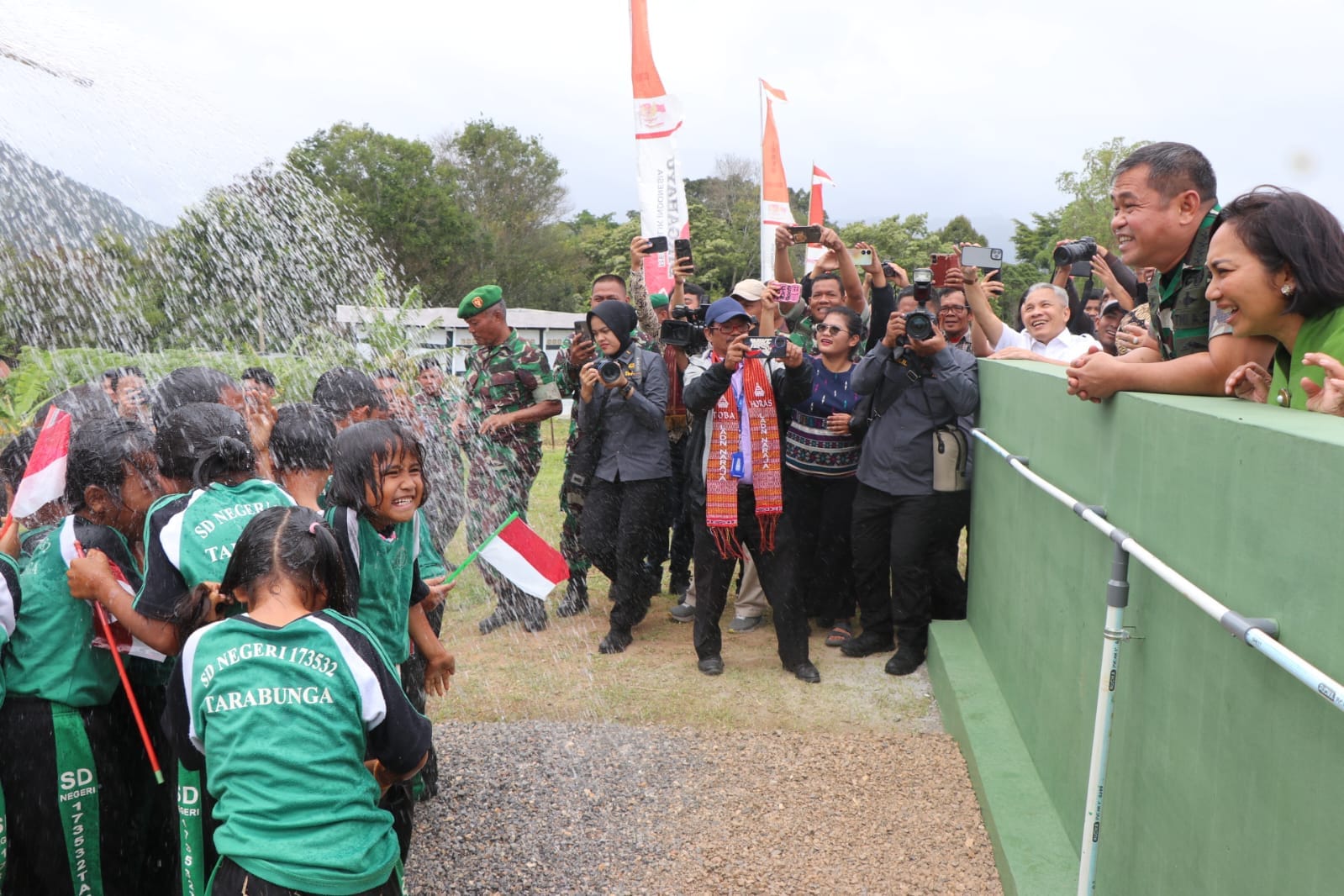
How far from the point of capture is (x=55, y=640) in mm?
2787

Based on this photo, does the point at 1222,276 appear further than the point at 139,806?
No

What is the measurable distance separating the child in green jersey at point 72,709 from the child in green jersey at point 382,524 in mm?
576

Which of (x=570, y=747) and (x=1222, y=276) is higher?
(x=1222, y=276)

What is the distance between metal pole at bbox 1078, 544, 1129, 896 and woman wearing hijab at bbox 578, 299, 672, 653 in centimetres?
361

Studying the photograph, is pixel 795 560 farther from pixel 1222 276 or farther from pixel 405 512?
pixel 1222 276

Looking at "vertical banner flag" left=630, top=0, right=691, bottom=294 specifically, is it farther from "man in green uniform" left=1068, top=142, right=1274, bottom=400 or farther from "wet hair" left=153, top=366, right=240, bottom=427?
"man in green uniform" left=1068, top=142, right=1274, bottom=400

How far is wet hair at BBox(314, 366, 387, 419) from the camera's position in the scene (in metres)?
4.62

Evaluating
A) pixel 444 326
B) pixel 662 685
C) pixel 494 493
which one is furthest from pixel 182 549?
pixel 444 326

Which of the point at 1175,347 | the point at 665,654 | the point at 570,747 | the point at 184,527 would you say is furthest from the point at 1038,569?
the point at 184,527

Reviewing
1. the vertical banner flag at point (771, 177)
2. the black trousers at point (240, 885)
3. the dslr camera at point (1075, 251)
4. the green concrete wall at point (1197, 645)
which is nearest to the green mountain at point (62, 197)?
the black trousers at point (240, 885)

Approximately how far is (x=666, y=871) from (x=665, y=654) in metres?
2.41

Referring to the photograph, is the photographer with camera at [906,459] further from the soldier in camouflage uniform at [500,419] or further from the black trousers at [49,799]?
the black trousers at [49,799]

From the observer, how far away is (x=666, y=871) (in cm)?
363

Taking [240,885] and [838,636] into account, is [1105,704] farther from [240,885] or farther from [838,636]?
[838,636]
